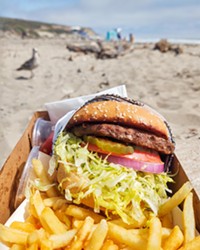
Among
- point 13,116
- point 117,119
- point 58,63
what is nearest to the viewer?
point 117,119

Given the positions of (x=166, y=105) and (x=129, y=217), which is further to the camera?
(x=166, y=105)

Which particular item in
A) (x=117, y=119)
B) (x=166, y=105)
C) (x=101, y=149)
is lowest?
(x=166, y=105)

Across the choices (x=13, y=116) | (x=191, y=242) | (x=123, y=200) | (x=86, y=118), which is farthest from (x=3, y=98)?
(x=191, y=242)

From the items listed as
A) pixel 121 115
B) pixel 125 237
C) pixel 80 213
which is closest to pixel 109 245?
pixel 125 237

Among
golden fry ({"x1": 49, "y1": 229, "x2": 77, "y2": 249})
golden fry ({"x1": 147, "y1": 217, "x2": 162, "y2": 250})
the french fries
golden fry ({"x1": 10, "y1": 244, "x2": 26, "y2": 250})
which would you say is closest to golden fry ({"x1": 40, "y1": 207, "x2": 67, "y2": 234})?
the french fries

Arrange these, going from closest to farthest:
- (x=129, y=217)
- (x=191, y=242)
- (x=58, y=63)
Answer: (x=191, y=242), (x=129, y=217), (x=58, y=63)

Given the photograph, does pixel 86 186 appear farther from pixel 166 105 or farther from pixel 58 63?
pixel 58 63

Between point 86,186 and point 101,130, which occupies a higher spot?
point 101,130
